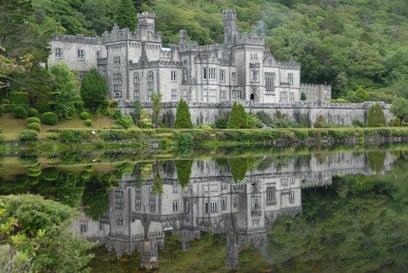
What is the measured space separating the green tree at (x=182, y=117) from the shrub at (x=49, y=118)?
12.1 m

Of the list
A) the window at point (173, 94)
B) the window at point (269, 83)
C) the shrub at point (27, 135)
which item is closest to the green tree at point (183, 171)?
the shrub at point (27, 135)

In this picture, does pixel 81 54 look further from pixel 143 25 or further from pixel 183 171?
pixel 183 171

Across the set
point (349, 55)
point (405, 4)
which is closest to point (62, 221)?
point (349, 55)

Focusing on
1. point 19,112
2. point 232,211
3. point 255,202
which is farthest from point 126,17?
point 232,211

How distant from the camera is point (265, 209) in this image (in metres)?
29.2

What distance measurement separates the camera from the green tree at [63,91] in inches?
2562

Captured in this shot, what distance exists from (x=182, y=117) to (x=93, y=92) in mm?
8742

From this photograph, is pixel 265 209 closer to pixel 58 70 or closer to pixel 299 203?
pixel 299 203

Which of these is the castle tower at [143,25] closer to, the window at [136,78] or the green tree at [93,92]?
the window at [136,78]

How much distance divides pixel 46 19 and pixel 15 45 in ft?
94.7

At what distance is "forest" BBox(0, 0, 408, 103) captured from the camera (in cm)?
6500

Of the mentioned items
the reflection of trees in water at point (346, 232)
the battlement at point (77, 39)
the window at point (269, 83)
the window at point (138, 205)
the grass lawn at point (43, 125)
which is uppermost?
the battlement at point (77, 39)

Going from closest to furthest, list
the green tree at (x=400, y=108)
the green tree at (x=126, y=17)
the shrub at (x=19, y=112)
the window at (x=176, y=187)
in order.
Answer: the window at (x=176, y=187) → the shrub at (x=19, y=112) → the green tree at (x=400, y=108) → the green tree at (x=126, y=17)

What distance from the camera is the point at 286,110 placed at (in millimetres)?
81250
